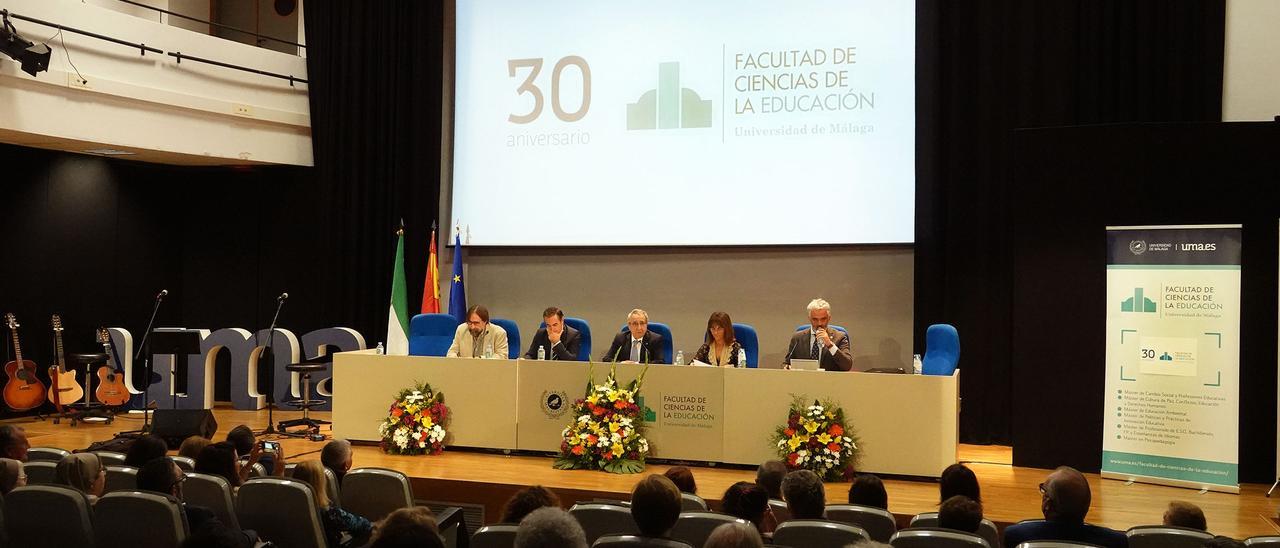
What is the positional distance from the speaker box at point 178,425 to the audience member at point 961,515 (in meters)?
5.85

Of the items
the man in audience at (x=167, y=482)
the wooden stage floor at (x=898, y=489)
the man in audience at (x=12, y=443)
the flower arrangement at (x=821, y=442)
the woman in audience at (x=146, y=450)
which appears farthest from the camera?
the flower arrangement at (x=821, y=442)

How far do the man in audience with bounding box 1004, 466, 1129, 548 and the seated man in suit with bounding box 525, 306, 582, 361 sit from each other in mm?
4347

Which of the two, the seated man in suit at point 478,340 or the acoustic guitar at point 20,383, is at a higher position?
the seated man in suit at point 478,340

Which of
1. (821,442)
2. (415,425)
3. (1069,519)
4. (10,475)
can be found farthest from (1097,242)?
(10,475)

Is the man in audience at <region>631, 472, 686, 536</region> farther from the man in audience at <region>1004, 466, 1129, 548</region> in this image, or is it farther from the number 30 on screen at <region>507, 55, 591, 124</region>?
the number 30 on screen at <region>507, 55, 591, 124</region>

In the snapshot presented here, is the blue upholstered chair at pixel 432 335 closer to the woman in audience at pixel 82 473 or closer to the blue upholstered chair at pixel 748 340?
the blue upholstered chair at pixel 748 340

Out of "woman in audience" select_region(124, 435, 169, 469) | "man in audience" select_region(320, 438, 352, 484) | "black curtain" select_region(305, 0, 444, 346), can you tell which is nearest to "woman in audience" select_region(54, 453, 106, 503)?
"woman in audience" select_region(124, 435, 169, 469)

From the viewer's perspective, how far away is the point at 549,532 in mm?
2818

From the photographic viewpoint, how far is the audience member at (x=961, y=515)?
12.9 feet

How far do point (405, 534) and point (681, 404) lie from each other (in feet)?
14.8

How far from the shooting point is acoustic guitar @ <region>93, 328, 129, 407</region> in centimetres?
1038

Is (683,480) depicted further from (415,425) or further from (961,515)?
(415,425)

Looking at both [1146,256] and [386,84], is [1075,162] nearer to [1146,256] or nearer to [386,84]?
[1146,256]

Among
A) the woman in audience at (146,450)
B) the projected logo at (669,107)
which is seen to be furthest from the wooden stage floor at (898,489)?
the projected logo at (669,107)
